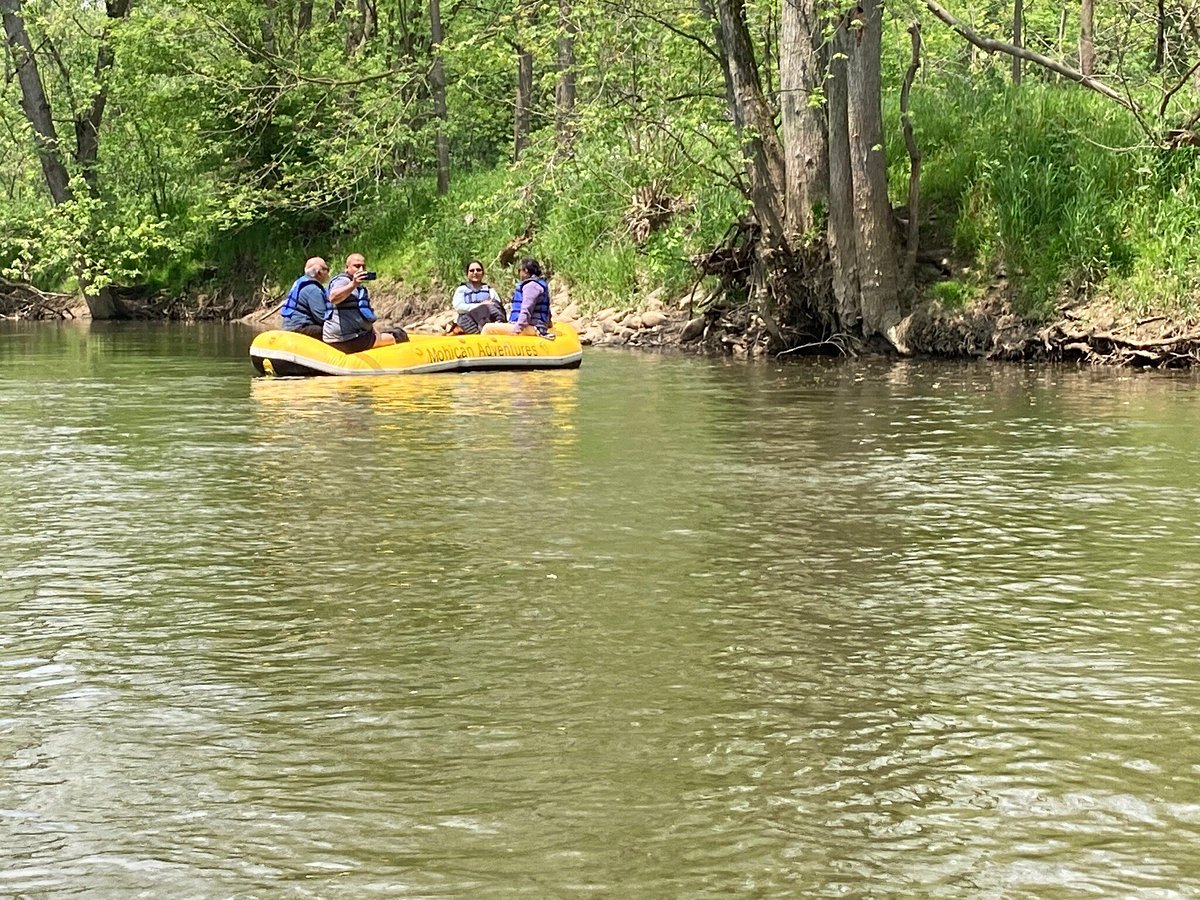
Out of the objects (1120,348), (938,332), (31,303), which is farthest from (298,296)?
(31,303)

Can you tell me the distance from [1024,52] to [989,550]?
882cm

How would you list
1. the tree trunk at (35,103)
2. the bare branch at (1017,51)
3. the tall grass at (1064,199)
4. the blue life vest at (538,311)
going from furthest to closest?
the tree trunk at (35,103)
the blue life vest at (538,311)
the tall grass at (1064,199)
the bare branch at (1017,51)

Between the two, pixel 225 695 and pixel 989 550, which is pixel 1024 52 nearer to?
pixel 989 550

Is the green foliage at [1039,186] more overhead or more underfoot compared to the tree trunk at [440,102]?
A: more underfoot

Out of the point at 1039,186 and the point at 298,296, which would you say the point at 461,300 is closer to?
the point at 298,296

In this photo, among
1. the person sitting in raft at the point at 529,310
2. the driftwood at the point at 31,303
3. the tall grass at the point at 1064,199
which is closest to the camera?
the tall grass at the point at 1064,199

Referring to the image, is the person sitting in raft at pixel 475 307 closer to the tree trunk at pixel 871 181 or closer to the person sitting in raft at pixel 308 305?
the person sitting in raft at pixel 308 305

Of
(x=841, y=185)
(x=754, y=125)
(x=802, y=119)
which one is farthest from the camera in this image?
(x=754, y=125)

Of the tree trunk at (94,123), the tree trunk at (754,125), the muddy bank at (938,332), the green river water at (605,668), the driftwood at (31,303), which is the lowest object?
the green river water at (605,668)

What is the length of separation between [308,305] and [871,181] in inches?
241

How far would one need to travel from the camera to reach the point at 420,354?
57.6 ft

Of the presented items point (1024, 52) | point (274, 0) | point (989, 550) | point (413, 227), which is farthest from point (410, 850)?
point (274, 0)

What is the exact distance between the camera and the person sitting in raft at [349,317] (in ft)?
56.1

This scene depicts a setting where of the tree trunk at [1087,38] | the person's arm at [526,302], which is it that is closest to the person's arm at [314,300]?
the person's arm at [526,302]
